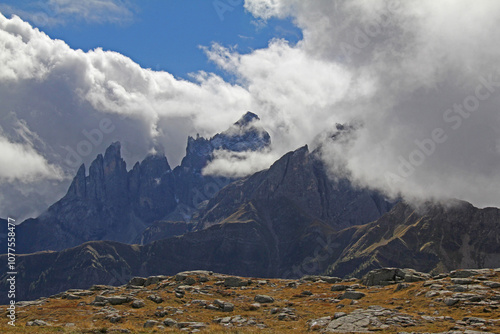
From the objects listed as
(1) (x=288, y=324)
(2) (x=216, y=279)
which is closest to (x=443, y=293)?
(1) (x=288, y=324)

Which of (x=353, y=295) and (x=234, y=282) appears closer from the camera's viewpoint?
(x=353, y=295)

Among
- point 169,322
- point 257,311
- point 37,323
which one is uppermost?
point 37,323

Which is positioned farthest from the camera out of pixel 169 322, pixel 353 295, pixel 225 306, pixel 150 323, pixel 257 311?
pixel 353 295

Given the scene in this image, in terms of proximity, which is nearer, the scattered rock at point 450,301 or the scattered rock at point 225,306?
the scattered rock at point 450,301

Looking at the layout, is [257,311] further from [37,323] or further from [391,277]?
[391,277]

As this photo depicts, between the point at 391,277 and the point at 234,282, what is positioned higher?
the point at 391,277

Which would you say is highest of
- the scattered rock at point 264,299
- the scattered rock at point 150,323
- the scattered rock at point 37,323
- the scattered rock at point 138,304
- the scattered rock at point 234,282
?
the scattered rock at point 234,282

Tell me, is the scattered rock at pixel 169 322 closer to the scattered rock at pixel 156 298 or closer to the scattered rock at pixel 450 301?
the scattered rock at pixel 156 298

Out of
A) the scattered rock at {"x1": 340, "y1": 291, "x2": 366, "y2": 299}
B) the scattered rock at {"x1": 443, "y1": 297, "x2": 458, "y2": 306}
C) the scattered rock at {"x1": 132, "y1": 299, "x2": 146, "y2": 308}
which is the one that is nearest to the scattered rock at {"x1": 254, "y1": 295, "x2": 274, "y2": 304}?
the scattered rock at {"x1": 340, "y1": 291, "x2": 366, "y2": 299}

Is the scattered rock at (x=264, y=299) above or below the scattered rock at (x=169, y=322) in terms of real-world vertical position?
above

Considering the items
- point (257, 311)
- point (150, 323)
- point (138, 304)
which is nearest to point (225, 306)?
point (257, 311)

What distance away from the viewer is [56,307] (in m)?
81.6

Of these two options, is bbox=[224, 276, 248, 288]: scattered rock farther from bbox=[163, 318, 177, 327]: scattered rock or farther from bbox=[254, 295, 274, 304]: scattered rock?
bbox=[163, 318, 177, 327]: scattered rock

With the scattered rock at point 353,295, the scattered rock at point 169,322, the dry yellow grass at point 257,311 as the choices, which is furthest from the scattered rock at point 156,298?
the scattered rock at point 353,295
